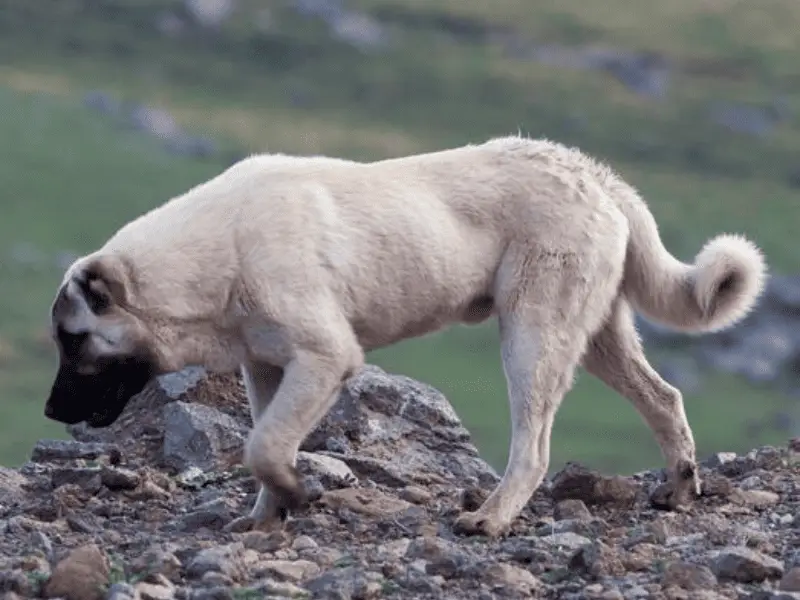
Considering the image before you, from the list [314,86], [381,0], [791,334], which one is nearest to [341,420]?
[791,334]

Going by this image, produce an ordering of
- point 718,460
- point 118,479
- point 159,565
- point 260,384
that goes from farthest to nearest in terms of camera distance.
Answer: point 718,460 < point 118,479 < point 260,384 < point 159,565

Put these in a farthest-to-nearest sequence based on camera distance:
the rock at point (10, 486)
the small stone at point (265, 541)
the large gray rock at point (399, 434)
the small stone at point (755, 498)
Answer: the large gray rock at point (399, 434) → the rock at point (10, 486) → the small stone at point (755, 498) → the small stone at point (265, 541)

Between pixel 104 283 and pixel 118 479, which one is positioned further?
pixel 118 479

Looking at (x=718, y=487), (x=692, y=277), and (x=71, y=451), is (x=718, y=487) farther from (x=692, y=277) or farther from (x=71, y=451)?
(x=71, y=451)

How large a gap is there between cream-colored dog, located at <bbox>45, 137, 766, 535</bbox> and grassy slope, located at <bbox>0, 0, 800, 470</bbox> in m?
30.6

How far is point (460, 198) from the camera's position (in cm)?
1252

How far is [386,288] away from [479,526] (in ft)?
4.70

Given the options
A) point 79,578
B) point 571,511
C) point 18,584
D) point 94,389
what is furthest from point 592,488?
point 18,584

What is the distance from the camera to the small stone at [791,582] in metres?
10.0

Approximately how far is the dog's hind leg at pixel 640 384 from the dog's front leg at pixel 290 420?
6.23 feet

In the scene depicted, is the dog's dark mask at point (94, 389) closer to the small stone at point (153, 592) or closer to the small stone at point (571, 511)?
the small stone at point (153, 592)

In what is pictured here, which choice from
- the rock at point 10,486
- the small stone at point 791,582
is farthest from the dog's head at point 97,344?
the small stone at point 791,582

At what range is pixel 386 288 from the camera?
12289mm

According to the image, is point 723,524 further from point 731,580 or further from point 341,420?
point 341,420
